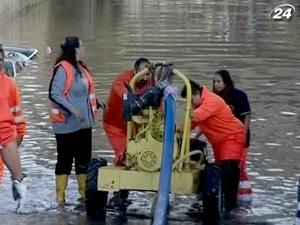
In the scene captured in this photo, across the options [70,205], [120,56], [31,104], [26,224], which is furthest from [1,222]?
[120,56]

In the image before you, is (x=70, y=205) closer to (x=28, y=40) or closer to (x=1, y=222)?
(x=1, y=222)

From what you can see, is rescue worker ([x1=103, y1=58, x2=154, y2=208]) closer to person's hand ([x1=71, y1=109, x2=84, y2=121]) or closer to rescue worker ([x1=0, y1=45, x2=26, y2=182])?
person's hand ([x1=71, y1=109, x2=84, y2=121])

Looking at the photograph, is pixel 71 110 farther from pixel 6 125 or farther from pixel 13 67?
pixel 13 67

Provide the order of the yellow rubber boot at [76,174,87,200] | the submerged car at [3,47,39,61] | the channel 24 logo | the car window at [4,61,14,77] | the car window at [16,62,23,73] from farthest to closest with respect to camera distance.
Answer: the channel 24 logo, the submerged car at [3,47,39,61], the car window at [16,62,23,73], the car window at [4,61,14,77], the yellow rubber boot at [76,174,87,200]

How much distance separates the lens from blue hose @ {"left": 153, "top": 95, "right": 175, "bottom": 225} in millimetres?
10039

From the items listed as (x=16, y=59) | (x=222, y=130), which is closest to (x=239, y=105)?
(x=222, y=130)

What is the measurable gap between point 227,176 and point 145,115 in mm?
1069

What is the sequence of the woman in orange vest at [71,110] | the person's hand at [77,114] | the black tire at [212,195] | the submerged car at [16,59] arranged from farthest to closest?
the submerged car at [16,59]
the woman in orange vest at [71,110]
the person's hand at [77,114]
the black tire at [212,195]

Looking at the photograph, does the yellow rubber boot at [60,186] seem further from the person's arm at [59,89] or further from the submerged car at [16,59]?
the submerged car at [16,59]

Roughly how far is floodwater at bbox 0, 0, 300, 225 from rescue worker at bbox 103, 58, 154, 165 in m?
0.65

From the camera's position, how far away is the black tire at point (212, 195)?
10.5 metres

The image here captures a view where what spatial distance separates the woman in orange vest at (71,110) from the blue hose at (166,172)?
131 cm

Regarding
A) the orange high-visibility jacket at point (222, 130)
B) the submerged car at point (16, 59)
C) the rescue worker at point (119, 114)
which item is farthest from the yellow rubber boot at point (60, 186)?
the submerged car at point (16, 59)

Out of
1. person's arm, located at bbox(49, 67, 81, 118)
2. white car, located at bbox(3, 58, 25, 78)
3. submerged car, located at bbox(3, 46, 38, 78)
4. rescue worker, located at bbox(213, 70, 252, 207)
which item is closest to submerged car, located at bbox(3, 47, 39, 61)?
submerged car, located at bbox(3, 46, 38, 78)
